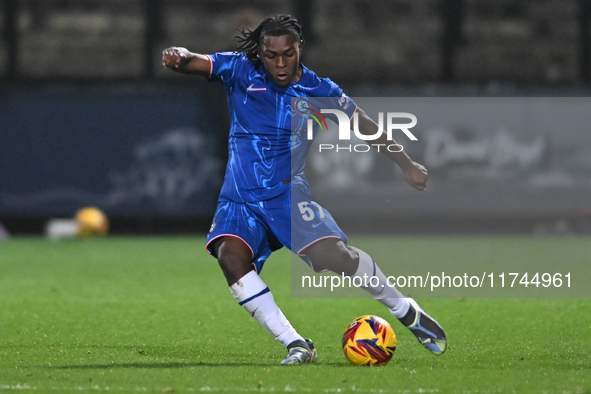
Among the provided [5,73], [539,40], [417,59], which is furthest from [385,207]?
[5,73]

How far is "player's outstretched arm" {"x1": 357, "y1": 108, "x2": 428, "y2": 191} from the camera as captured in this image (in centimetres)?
533

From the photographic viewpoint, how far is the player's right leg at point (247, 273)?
4.97m

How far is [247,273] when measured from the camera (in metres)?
5.00

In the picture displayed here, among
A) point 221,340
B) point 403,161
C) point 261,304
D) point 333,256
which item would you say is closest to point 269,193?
point 333,256

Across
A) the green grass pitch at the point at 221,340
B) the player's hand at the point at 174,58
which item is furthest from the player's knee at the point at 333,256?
the player's hand at the point at 174,58

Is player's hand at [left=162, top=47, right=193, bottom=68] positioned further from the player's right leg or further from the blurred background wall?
the blurred background wall

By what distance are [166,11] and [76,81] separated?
230cm

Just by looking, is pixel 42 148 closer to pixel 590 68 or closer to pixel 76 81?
pixel 76 81

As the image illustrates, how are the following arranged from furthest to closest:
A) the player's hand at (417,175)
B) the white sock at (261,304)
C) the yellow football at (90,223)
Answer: the yellow football at (90,223) → the player's hand at (417,175) → the white sock at (261,304)

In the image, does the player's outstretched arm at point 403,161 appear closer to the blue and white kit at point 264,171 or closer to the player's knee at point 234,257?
the blue and white kit at point 264,171

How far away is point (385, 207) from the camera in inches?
603

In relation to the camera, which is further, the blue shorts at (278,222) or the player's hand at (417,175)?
the player's hand at (417,175)

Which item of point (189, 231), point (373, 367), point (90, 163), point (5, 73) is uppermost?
point (373, 367)

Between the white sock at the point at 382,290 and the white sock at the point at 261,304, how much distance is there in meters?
0.51
